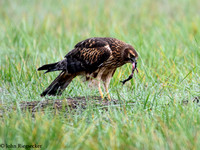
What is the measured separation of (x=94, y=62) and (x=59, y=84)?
60 cm

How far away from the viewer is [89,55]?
5977 millimetres

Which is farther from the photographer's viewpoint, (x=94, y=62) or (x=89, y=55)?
(x=89, y=55)

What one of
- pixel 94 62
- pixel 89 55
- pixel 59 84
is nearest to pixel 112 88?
pixel 94 62

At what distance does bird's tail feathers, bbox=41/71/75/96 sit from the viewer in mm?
5684

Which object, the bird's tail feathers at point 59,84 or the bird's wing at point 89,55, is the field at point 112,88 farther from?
the bird's wing at point 89,55

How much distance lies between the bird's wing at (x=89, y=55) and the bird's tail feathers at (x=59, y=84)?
0.14m

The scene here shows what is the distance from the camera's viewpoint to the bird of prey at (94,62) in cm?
581

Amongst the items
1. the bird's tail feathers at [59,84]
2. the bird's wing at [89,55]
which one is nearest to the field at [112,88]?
the bird's tail feathers at [59,84]

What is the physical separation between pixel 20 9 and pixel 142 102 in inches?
326

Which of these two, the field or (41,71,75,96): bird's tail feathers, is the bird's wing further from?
the field

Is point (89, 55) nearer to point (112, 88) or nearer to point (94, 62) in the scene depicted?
point (94, 62)

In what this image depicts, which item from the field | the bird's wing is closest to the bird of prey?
the bird's wing

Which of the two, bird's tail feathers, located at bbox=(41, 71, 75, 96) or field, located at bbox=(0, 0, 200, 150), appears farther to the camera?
bird's tail feathers, located at bbox=(41, 71, 75, 96)

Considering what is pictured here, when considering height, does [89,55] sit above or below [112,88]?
above
